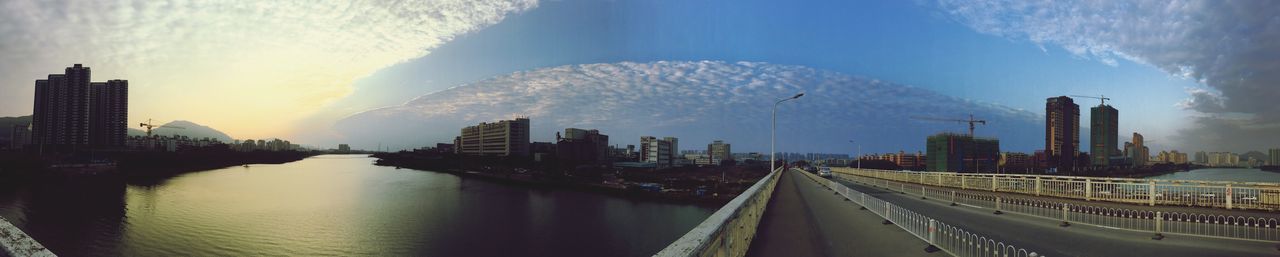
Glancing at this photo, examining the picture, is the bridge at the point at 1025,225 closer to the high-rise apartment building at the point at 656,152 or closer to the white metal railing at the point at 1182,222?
the white metal railing at the point at 1182,222

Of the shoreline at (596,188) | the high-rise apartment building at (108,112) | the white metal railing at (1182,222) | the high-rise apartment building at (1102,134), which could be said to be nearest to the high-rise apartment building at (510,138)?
the shoreline at (596,188)

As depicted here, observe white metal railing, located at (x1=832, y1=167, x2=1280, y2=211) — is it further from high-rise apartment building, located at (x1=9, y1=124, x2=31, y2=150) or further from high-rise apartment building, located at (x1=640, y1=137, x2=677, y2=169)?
high-rise apartment building, located at (x1=9, y1=124, x2=31, y2=150)

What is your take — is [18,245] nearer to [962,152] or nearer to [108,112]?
[962,152]

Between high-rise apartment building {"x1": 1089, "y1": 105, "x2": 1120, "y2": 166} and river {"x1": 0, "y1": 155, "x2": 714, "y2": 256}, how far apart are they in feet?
361

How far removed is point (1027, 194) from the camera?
78.3ft

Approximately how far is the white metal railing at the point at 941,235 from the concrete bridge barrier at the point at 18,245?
852 centimetres

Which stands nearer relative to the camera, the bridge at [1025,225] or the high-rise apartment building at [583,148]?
the bridge at [1025,225]

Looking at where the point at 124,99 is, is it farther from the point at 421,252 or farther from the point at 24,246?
the point at 24,246

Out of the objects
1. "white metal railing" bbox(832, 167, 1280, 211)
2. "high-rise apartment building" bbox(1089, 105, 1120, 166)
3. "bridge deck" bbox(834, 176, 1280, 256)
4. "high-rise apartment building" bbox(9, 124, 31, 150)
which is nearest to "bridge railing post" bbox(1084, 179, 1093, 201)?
"white metal railing" bbox(832, 167, 1280, 211)

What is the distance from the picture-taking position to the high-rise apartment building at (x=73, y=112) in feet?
461

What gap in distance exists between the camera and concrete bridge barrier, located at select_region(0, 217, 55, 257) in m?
2.86

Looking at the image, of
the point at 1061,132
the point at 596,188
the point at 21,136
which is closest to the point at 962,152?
the point at 1061,132

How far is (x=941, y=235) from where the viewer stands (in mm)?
12688

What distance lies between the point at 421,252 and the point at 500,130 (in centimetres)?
14495
